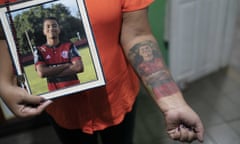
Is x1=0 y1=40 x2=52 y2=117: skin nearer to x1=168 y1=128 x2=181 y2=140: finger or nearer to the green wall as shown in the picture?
x1=168 y1=128 x2=181 y2=140: finger

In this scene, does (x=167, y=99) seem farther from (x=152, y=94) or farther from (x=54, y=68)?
(x=54, y=68)

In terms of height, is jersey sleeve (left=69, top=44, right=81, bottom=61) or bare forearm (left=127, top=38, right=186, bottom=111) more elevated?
jersey sleeve (left=69, top=44, right=81, bottom=61)

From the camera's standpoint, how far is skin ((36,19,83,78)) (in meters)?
0.68

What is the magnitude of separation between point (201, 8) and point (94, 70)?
123 centimetres

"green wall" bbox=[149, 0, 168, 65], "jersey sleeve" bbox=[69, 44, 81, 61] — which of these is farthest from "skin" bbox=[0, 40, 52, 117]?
"green wall" bbox=[149, 0, 168, 65]

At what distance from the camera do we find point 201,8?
1767 mm

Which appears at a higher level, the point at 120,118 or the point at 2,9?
the point at 2,9

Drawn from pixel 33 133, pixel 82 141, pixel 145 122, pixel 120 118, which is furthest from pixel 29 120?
pixel 120 118

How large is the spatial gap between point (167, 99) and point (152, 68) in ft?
0.29

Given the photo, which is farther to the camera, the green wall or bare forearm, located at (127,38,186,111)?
the green wall

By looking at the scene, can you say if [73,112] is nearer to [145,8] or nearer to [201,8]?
[145,8]

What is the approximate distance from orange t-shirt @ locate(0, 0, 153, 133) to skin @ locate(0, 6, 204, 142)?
37 millimetres

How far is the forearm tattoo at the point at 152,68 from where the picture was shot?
750 millimetres

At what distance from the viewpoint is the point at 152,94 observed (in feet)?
2.50
